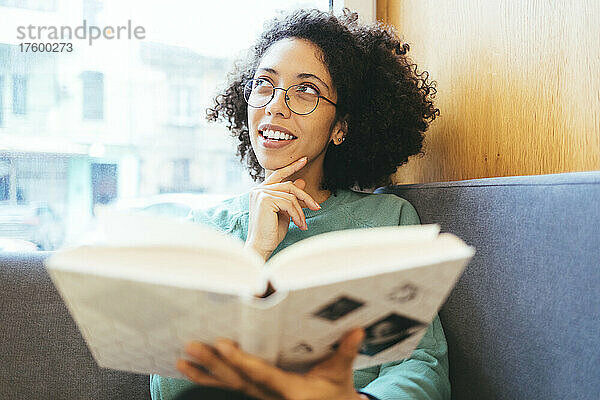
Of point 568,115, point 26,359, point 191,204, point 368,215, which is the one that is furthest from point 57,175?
point 568,115

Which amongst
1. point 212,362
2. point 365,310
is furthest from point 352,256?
point 212,362

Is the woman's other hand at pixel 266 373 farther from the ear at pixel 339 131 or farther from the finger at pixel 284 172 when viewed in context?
the ear at pixel 339 131

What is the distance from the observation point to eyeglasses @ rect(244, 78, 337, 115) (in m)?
1.22

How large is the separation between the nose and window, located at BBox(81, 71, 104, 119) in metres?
0.57

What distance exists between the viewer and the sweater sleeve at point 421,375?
88 cm

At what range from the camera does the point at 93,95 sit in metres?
1.51

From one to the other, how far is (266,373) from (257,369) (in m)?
0.01

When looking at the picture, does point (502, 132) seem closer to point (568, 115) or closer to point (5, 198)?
point (568, 115)

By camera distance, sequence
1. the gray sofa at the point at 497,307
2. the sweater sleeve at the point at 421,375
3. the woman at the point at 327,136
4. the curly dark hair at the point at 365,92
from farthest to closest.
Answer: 1. the curly dark hair at the point at 365,92
2. the woman at the point at 327,136
3. the sweater sleeve at the point at 421,375
4. the gray sofa at the point at 497,307

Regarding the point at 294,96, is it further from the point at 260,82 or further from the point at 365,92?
the point at 365,92

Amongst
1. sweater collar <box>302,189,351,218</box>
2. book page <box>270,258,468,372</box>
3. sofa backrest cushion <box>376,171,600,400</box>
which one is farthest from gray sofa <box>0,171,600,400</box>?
book page <box>270,258,468,372</box>

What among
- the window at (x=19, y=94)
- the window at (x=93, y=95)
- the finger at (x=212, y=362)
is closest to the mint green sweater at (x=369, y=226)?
the finger at (x=212, y=362)

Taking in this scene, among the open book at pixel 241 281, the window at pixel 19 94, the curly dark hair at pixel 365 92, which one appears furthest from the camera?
the window at pixel 19 94

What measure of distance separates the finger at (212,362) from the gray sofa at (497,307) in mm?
461
